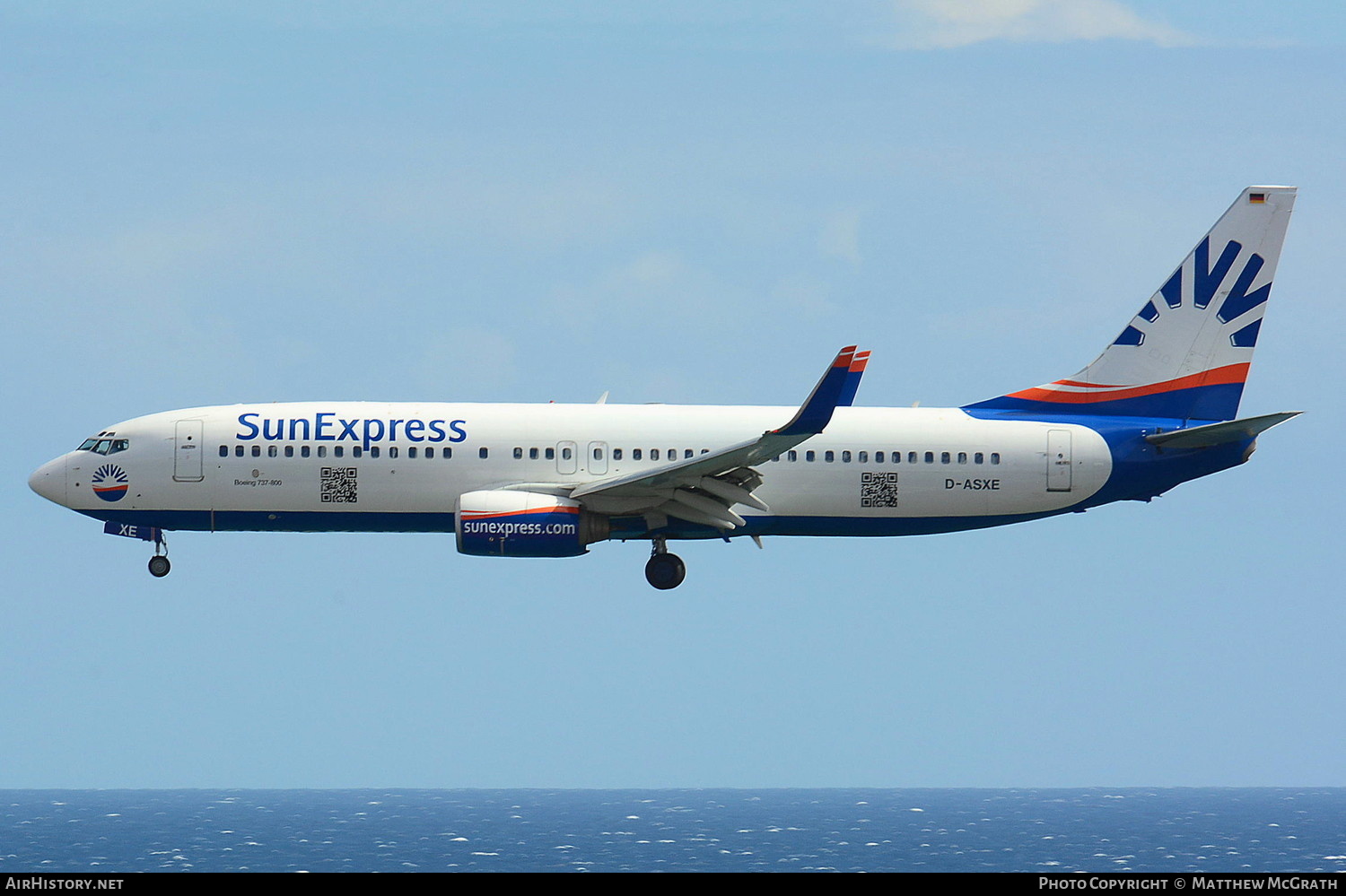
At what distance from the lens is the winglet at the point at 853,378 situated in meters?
35.1

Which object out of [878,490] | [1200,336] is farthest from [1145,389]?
[878,490]

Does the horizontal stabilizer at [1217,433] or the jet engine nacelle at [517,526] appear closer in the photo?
the jet engine nacelle at [517,526]

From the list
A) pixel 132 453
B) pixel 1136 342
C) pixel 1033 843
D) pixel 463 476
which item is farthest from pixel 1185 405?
pixel 1033 843

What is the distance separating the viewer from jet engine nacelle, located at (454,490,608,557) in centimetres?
3741

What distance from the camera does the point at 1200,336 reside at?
1703 inches

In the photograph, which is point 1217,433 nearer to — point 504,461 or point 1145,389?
point 1145,389

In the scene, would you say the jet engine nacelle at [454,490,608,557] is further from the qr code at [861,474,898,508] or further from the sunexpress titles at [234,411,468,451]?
the qr code at [861,474,898,508]

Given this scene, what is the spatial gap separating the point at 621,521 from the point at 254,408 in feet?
31.6

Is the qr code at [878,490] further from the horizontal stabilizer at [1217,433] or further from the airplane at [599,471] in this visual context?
the horizontal stabilizer at [1217,433]

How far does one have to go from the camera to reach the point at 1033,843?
7613 inches

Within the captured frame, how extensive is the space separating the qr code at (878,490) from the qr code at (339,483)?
12.5m

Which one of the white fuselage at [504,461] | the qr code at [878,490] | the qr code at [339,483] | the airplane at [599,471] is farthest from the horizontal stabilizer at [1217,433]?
the qr code at [339,483]

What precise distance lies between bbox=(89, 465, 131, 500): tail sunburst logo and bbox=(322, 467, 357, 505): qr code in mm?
5041

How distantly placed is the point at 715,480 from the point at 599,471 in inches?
120
